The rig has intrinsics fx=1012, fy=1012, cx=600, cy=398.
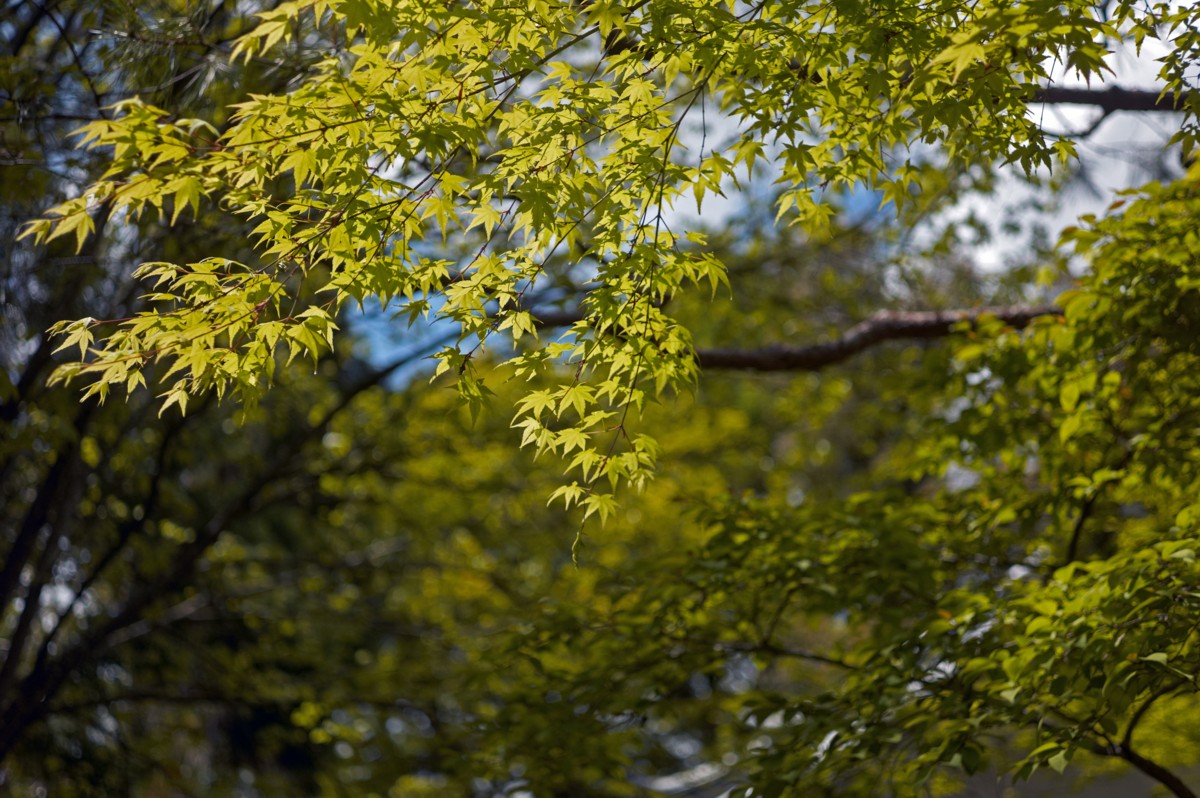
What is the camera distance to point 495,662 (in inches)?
186

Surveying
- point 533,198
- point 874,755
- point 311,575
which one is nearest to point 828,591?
point 874,755

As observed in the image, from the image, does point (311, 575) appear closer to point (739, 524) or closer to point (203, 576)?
point (203, 576)

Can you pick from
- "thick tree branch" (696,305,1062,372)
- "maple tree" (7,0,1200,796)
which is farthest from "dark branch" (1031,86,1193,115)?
"thick tree branch" (696,305,1062,372)

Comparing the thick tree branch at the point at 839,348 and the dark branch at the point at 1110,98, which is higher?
the dark branch at the point at 1110,98

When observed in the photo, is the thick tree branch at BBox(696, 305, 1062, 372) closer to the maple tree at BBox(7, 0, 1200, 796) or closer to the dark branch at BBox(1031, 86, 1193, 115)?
the maple tree at BBox(7, 0, 1200, 796)

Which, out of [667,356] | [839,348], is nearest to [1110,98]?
[839,348]

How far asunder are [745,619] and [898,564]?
73cm

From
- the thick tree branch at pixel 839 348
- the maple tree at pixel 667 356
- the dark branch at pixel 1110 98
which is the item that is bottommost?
the maple tree at pixel 667 356

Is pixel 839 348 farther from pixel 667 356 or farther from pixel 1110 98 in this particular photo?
pixel 667 356

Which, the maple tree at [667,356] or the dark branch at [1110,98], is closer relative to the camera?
the maple tree at [667,356]

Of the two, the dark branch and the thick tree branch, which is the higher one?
the dark branch

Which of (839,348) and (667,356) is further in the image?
(839,348)

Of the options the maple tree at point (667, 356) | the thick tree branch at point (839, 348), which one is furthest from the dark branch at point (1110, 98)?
the thick tree branch at point (839, 348)

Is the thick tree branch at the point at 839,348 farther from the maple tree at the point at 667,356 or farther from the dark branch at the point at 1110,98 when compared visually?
the dark branch at the point at 1110,98
